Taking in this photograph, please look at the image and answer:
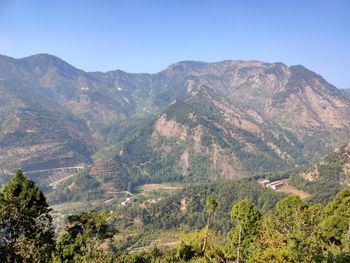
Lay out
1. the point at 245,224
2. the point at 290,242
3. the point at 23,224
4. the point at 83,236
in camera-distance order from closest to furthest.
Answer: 1. the point at 290,242
2. the point at 23,224
3. the point at 83,236
4. the point at 245,224

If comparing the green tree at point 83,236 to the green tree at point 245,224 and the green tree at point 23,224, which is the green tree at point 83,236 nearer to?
the green tree at point 23,224

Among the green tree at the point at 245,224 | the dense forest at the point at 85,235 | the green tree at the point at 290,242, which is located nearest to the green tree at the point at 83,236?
the dense forest at the point at 85,235

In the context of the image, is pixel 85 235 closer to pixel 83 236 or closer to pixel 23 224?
pixel 83 236

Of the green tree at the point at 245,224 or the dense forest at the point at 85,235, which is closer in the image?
the dense forest at the point at 85,235

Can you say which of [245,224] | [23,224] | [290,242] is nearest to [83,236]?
[23,224]

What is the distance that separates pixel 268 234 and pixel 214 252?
1965cm

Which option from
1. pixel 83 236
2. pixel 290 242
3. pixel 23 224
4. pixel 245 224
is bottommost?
pixel 245 224

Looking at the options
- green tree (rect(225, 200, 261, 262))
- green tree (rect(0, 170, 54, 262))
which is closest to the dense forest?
green tree (rect(0, 170, 54, 262))

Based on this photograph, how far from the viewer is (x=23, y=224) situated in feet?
131

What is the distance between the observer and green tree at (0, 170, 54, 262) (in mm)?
36500

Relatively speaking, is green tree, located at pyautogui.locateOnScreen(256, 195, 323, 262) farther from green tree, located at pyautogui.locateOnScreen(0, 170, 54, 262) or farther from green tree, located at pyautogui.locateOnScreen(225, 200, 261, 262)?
green tree, located at pyautogui.locateOnScreen(0, 170, 54, 262)

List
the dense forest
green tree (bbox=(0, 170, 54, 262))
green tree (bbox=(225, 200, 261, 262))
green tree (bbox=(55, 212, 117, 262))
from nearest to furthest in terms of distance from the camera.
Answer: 1. the dense forest
2. green tree (bbox=(0, 170, 54, 262))
3. green tree (bbox=(55, 212, 117, 262))
4. green tree (bbox=(225, 200, 261, 262))

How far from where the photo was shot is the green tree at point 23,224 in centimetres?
3650

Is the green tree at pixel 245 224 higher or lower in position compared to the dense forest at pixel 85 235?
lower
